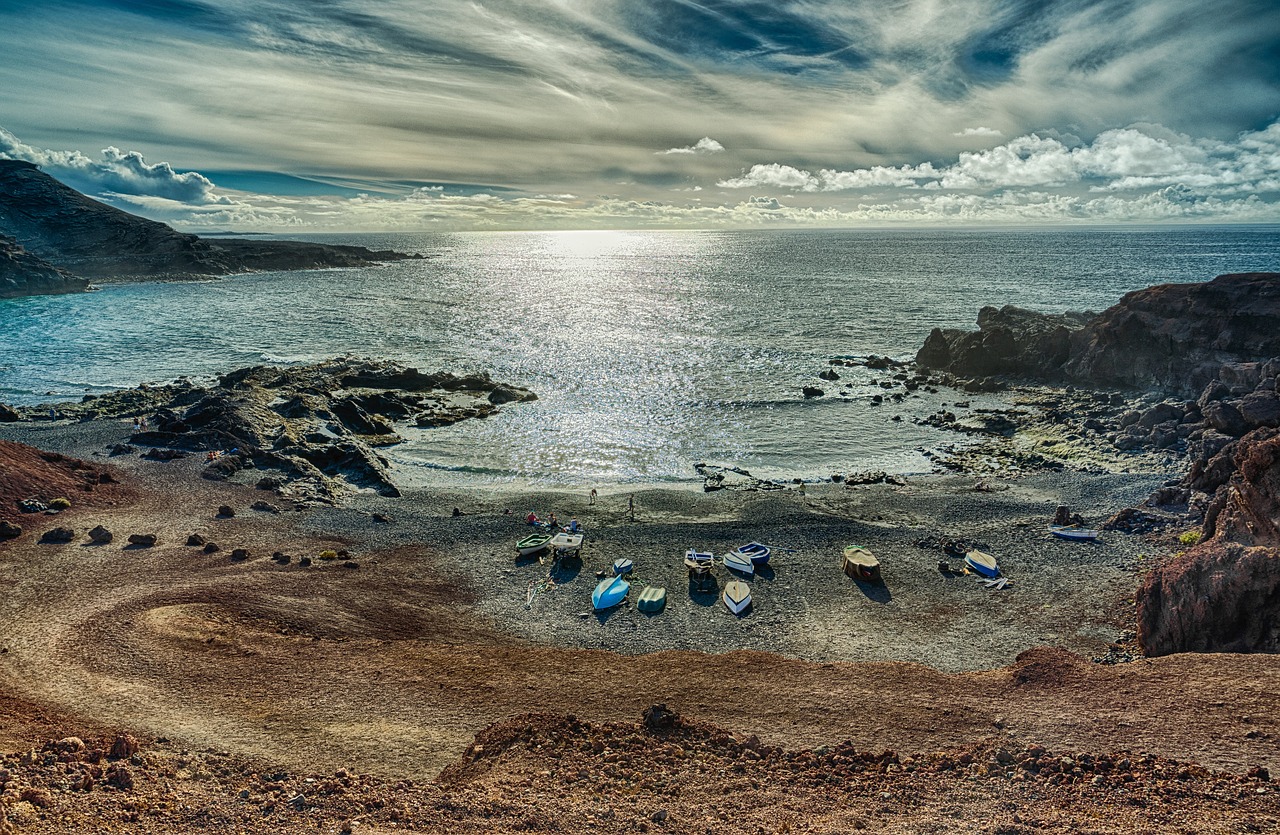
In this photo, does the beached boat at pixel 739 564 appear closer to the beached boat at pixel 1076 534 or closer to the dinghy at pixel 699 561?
the dinghy at pixel 699 561

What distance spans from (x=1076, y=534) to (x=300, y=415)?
44.8 m

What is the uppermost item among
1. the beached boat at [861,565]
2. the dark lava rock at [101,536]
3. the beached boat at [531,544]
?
the beached boat at [861,565]

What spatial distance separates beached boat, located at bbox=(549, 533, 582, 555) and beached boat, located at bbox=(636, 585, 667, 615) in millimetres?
4220

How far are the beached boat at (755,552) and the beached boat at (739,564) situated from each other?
0.89 ft

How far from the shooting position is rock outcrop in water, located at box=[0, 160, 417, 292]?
14650 cm

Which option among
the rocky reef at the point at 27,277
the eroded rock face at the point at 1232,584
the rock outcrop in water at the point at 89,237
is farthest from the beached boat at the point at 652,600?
the rock outcrop in water at the point at 89,237

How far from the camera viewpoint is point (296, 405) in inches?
1768

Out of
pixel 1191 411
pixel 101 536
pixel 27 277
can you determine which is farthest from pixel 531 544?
pixel 27 277

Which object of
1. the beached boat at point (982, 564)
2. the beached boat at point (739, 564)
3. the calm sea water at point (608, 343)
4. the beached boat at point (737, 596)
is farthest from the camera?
the calm sea water at point (608, 343)

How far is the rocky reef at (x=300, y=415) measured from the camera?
36.4 metres

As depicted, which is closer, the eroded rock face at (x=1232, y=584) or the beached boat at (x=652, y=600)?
the eroded rock face at (x=1232, y=584)

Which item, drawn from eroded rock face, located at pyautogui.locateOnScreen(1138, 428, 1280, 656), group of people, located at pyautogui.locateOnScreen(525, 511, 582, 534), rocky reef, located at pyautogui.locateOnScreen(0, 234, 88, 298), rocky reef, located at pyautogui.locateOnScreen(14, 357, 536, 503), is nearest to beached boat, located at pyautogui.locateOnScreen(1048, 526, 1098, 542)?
eroded rock face, located at pyautogui.locateOnScreen(1138, 428, 1280, 656)

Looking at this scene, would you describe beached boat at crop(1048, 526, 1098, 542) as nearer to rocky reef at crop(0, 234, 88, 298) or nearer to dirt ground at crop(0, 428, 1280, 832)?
dirt ground at crop(0, 428, 1280, 832)

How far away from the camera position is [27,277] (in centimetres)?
11594
